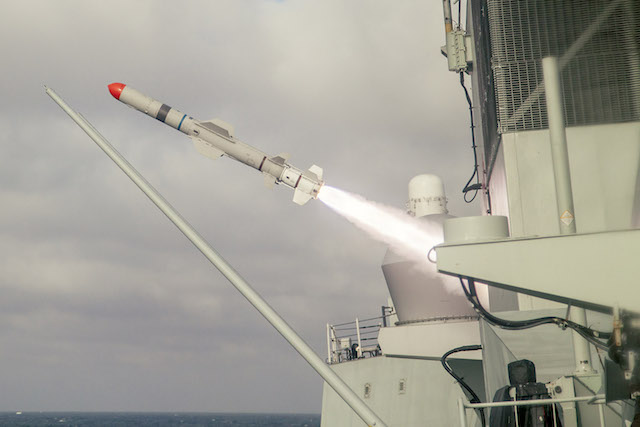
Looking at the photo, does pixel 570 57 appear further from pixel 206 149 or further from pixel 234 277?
pixel 206 149

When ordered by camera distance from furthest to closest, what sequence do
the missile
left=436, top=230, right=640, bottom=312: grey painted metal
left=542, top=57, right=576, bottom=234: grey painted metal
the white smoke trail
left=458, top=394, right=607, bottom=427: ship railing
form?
1. the missile
2. the white smoke trail
3. left=542, top=57, right=576, bottom=234: grey painted metal
4. left=458, top=394, right=607, bottom=427: ship railing
5. left=436, top=230, right=640, bottom=312: grey painted metal

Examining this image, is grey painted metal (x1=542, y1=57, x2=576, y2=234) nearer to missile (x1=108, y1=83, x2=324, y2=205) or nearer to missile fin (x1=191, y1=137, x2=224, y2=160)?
missile (x1=108, y1=83, x2=324, y2=205)

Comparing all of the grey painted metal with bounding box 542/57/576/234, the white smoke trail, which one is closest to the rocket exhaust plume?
the white smoke trail

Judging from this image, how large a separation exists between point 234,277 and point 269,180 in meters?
17.8

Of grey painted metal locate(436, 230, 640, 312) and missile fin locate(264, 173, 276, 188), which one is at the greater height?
missile fin locate(264, 173, 276, 188)

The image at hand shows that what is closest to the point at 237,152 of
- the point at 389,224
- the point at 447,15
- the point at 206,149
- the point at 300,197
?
the point at 206,149

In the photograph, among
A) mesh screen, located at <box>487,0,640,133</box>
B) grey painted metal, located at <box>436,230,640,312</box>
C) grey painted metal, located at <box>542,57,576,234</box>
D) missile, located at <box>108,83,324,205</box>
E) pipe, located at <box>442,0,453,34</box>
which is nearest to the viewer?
grey painted metal, located at <box>436,230,640,312</box>

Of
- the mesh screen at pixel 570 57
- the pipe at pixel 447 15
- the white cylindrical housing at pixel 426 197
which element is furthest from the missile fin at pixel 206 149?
the mesh screen at pixel 570 57

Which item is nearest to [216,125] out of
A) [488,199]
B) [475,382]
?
[488,199]

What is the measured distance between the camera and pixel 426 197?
25188mm

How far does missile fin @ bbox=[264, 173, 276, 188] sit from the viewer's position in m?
27.6

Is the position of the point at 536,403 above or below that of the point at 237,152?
below

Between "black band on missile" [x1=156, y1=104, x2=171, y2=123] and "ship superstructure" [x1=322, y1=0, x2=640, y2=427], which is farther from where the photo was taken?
"black band on missile" [x1=156, y1=104, x2=171, y2=123]

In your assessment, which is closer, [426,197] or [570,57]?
[570,57]
